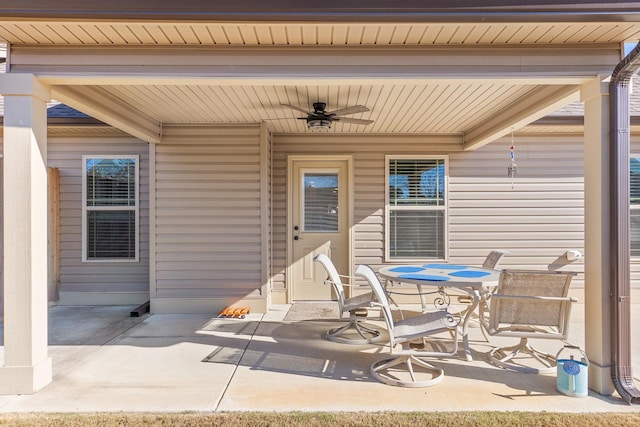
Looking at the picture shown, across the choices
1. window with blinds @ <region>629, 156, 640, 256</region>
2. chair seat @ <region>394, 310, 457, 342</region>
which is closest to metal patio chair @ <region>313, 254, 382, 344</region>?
chair seat @ <region>394, 310, 457, 342</region>

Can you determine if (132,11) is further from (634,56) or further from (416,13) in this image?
(634,56)

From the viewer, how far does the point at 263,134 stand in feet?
17.3

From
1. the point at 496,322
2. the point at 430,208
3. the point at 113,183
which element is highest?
the point at 113,183

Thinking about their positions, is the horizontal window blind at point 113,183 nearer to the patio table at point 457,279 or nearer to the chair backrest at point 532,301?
the patio table at point 457,279

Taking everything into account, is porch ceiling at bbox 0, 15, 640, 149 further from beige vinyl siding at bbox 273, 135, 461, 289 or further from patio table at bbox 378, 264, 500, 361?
beige vinyl siding at bbox 273, 135, 461, 289

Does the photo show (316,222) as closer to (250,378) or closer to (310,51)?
(250,378)

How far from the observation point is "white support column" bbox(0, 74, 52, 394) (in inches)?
112

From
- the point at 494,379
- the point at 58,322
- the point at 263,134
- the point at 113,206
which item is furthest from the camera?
the point at 113,206

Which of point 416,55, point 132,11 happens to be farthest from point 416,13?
point 132,11

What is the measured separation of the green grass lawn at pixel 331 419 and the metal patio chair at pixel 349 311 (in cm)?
147

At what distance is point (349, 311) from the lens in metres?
4.11

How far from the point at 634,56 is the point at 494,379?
8.39ft

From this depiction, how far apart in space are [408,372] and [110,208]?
4.86 m

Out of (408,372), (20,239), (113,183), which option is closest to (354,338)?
(408,372)
